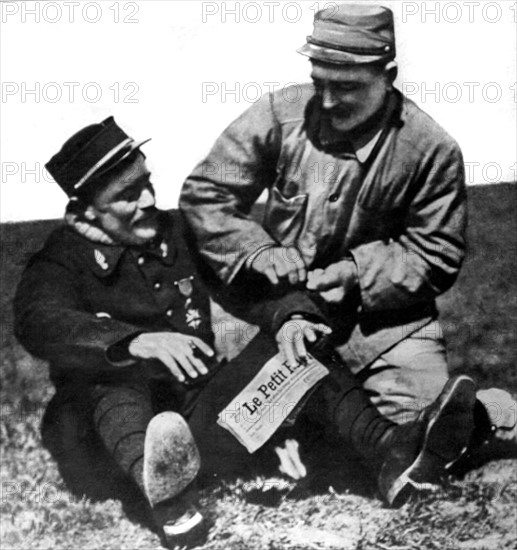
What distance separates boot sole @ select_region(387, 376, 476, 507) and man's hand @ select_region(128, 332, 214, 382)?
1.02m

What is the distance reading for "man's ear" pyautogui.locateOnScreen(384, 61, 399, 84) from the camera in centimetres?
418

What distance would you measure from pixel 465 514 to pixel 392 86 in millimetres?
1945

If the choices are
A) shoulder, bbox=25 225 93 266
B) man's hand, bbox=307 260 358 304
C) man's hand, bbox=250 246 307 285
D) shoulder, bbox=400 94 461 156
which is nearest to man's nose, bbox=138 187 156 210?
shoulder, bbox=25 225 93 266

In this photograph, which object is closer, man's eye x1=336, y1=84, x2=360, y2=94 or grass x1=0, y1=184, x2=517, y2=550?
man's eye x1=336, y1=84, x2=360, y2=94

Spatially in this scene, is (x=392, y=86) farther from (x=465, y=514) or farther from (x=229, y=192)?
(x=465, y=514)

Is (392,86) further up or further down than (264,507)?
further up

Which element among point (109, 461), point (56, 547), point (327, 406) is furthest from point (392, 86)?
point (56, 547)

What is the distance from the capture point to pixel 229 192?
4250mm

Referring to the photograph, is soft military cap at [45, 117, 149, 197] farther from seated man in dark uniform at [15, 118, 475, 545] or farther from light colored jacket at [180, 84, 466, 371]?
light colored jacket at [180, 84, 466, 371]

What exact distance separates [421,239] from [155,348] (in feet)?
4.17

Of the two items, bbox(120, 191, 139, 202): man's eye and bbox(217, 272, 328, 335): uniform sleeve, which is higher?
bbox(120, 191, 139, 202): man's eye

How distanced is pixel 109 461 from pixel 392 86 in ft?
6.90

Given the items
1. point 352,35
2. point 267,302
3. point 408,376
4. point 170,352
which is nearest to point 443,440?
point 408,376

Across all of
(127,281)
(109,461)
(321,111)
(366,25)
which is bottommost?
(109,461)
